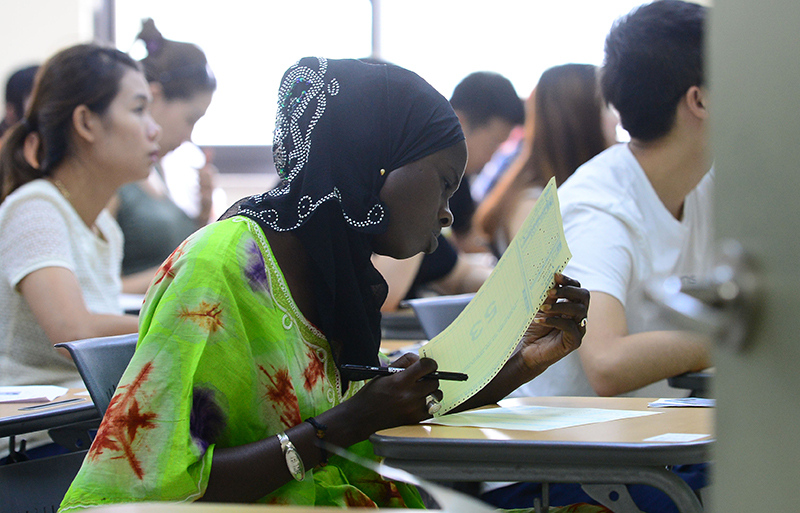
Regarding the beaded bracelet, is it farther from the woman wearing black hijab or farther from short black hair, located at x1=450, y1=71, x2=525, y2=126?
short black hair, located at x1=450, y1=71, x2=525, y2=126

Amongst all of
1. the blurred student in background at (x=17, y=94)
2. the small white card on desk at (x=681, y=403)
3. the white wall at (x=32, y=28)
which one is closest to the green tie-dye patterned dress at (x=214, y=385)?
the small white card on desk at (x=681, y=403)

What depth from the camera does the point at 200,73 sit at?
343 cm

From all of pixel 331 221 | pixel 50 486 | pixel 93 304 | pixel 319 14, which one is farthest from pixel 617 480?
pixel 319 14

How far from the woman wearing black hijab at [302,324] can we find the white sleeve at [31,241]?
0.93 metres

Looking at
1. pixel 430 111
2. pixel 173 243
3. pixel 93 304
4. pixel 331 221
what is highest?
pixel 430 111

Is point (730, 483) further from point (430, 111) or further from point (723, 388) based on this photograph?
point (430, 111)

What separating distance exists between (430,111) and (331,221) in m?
0.25

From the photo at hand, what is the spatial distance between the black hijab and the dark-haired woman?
2.13m

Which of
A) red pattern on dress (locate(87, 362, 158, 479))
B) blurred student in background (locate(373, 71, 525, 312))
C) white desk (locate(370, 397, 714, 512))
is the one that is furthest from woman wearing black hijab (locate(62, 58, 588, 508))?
blurred student in background (locate(373, 71, 525, 312))

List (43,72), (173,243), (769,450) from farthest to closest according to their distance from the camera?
(173,243) < (43,72) < (769,450)

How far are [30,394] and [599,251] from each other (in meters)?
1.18

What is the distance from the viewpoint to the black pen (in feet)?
3.58

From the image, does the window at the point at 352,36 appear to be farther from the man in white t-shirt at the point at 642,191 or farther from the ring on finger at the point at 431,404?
the ring on finger at the point at 431,404

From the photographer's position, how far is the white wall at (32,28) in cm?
480
